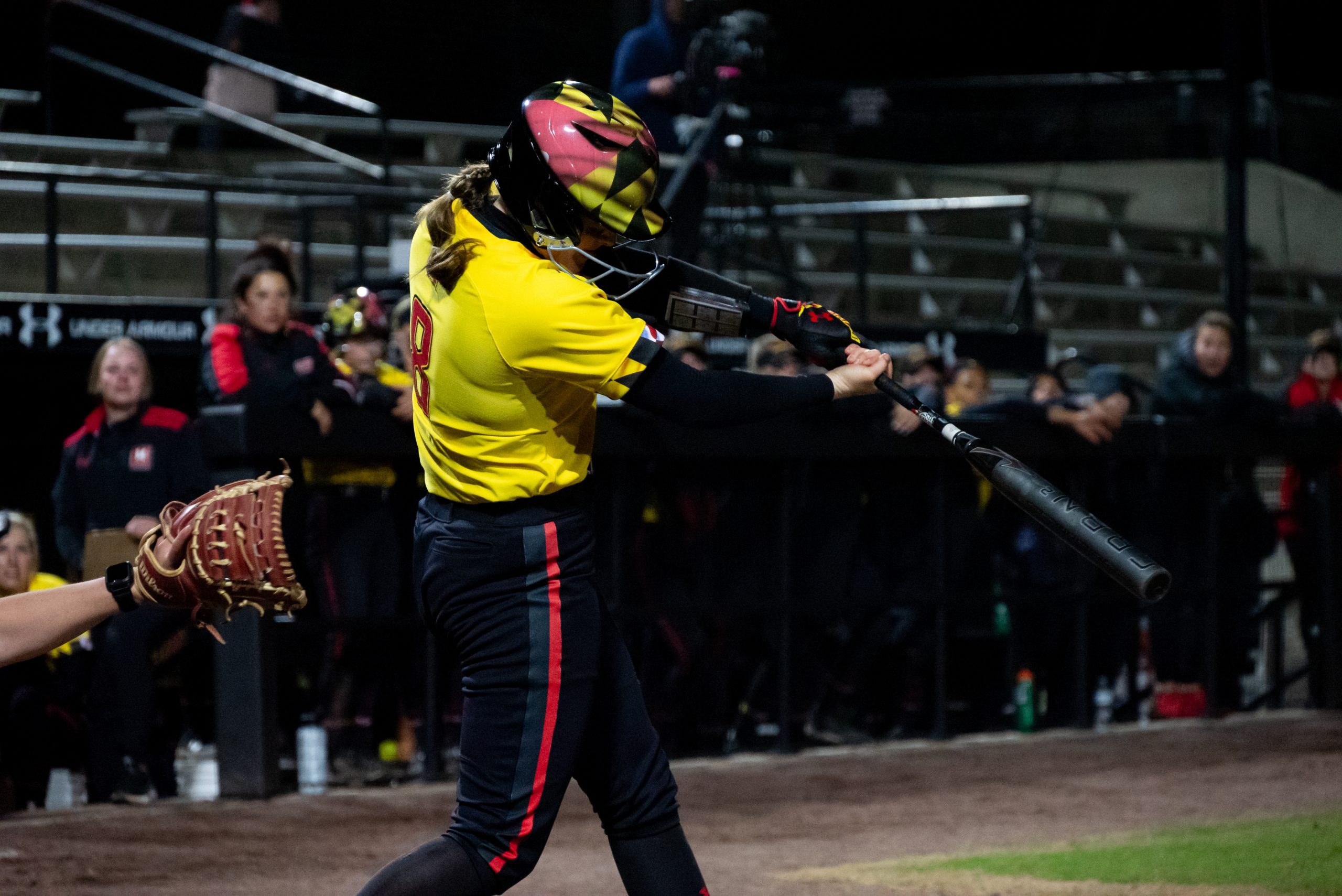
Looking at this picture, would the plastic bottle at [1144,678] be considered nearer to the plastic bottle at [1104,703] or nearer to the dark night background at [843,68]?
the plastic bottle at [1104,703]

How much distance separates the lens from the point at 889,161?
16094 mm

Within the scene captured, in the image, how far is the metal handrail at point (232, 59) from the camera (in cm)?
1298

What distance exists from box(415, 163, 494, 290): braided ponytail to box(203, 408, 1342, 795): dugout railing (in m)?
3.40

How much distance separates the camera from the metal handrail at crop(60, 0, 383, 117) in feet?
42.6

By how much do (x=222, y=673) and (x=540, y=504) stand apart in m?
3.79

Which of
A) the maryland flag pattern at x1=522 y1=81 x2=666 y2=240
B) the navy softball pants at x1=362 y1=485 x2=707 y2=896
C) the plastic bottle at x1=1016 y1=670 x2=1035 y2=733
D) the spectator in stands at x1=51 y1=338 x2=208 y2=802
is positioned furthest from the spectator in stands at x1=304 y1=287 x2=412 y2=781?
the maryland flag pattern at x1=522 y1=81 x2=666 y2=240

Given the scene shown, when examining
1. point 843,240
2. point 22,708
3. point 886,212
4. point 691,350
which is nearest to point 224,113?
point 886,212

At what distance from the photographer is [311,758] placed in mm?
7184

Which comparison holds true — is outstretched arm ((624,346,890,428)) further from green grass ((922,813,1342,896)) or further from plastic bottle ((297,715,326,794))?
plastic bottle ((297,715,326,794))

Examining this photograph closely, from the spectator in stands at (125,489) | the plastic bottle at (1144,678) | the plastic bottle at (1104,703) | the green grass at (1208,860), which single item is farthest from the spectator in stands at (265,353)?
the plastic bottle at (1144,678)

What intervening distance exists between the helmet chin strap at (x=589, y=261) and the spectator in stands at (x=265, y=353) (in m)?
3.42

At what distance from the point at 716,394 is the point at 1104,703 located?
6.07 meters

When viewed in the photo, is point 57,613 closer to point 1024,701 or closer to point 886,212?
point 1024,701

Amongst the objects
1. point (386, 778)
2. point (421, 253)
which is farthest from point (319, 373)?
point (421, 253)
